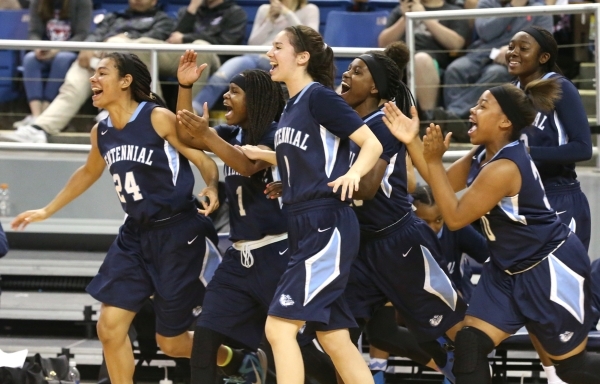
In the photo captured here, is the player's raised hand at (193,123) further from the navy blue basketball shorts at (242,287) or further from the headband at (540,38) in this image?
the headband at (540,38)

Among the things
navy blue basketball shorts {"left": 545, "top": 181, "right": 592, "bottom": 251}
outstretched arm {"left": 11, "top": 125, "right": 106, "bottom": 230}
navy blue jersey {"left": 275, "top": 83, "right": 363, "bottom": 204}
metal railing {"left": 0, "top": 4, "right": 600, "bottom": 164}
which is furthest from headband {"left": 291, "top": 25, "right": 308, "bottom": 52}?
metal railing {"left": 0, "top": 4, "right": 600, "bottom": 164}

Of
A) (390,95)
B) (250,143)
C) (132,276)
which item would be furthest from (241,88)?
(132,276)

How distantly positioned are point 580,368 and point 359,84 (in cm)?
168

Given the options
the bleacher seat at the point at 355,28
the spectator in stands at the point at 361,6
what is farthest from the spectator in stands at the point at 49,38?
the spectator in stands at the point at 361,6

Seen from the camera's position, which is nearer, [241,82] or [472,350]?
[472,350]

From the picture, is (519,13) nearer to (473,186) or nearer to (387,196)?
(387,196)

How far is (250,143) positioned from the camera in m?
4.95

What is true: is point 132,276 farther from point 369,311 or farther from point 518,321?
point 518,321

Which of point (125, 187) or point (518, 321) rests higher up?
point (125, 187)

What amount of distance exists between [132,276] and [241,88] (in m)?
1.07

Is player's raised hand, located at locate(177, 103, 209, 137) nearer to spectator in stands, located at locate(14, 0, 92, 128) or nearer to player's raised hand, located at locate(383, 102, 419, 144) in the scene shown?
→ player's raised hand, located at locate(383, 102, 419, 144)

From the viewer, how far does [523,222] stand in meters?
4.55

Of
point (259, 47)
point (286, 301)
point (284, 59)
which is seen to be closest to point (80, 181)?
point (284, 59)

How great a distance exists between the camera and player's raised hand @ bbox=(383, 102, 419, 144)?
4555mm
